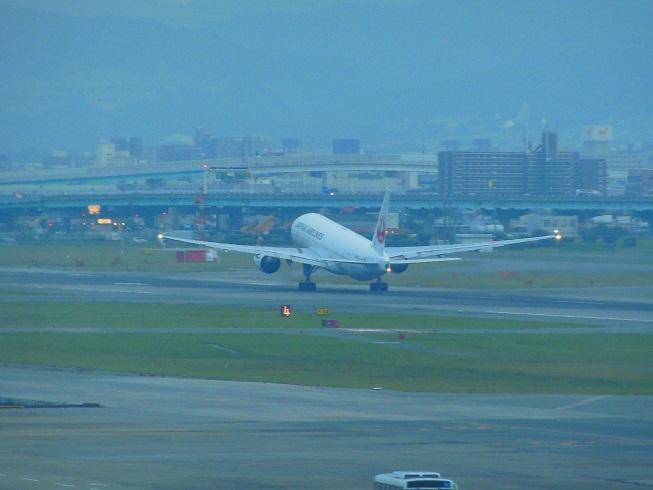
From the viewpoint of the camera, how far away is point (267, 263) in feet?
325

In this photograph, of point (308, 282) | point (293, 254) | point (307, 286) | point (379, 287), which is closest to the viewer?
point (379, 287)

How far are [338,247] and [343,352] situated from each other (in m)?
37.9

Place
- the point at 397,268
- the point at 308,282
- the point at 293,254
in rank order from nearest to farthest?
the point at 308,282
the point at 397,268
the point at 293,254

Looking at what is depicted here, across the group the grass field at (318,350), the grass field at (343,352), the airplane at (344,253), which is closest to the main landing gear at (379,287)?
the airplane at (344,253)

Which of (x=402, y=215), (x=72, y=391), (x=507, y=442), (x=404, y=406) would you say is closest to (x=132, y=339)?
(x=72, y=391)

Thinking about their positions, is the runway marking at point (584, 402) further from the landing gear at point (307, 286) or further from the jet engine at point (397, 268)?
the landing gear at point (307, 286)

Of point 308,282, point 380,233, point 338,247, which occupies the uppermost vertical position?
point 380,233

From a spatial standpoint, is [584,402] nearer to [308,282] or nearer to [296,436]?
[296,436]

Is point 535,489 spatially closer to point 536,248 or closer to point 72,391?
point 72,391

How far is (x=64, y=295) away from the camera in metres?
86.7

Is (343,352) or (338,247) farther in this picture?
(338,247)

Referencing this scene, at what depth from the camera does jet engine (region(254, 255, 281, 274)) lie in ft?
325

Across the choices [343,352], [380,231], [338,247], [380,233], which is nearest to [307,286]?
[338,247]

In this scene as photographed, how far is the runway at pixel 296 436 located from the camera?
29.4 m
